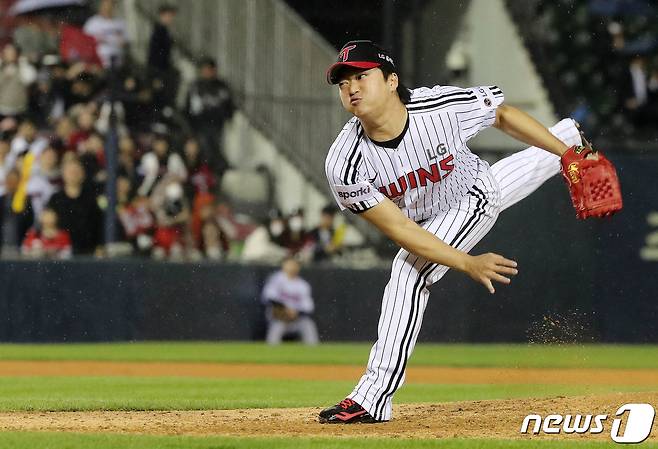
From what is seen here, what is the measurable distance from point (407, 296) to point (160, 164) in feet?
27.5

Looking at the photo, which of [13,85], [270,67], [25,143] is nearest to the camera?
[25,143]

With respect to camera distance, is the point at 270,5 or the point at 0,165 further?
the point at 270,5

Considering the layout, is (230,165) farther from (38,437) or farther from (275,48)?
(38,437)

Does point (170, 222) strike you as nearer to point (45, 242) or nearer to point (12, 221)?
point (45, 242)

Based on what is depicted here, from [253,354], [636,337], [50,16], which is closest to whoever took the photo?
[253,354]

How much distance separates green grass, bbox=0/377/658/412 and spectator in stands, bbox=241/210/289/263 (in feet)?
13.8

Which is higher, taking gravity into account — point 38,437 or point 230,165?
point 230,165

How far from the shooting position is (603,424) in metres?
7.00

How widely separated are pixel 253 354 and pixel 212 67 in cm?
364

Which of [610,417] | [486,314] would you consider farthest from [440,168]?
[486,314]

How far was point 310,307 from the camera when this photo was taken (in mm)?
14836

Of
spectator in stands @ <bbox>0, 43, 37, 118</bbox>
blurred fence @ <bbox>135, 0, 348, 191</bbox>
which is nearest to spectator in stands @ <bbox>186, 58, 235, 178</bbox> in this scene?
blurred fence @ <bbox>135, 0, 348, 191</bbox>

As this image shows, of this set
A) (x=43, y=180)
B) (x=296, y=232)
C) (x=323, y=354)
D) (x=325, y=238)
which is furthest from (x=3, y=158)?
(x=323, y=354)

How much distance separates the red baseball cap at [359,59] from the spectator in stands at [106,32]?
897 centimetres
